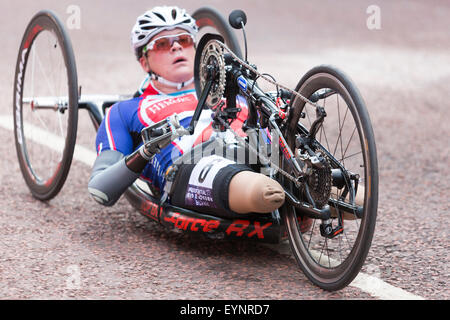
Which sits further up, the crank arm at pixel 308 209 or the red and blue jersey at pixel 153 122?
the red and blue jersey at pixel 153 122

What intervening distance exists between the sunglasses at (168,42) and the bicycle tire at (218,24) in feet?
1.16

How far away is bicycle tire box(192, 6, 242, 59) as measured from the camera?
15.9 ft

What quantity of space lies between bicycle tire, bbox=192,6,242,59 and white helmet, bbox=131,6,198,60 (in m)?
0.41

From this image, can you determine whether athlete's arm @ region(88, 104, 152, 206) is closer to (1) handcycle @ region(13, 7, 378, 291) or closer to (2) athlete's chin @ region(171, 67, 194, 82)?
(1) handcycle @ region(13, 7, 378, 291)

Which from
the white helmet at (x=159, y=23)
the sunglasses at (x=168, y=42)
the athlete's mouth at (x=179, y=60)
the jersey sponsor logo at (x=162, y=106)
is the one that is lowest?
the jersey sponsor logo at (x=162, y=106)

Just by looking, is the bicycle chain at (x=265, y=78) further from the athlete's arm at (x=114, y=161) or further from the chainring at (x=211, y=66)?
the athlete's arm at (x=114, y=161)

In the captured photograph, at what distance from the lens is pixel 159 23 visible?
14.5 ft

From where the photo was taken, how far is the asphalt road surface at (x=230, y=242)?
137 inches

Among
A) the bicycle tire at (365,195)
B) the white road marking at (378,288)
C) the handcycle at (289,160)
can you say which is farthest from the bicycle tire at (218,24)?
the white road marking at (378,288)

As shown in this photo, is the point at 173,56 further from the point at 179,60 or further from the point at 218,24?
the point at 218,24

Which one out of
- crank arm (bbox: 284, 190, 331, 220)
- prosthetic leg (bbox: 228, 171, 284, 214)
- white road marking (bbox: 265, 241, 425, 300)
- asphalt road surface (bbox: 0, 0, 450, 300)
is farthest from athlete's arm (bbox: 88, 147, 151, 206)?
white road marking (bbox: 265, 241, 425, 300)

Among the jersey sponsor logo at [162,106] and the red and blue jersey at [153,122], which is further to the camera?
the jersey sponsor logo at [162,106]
